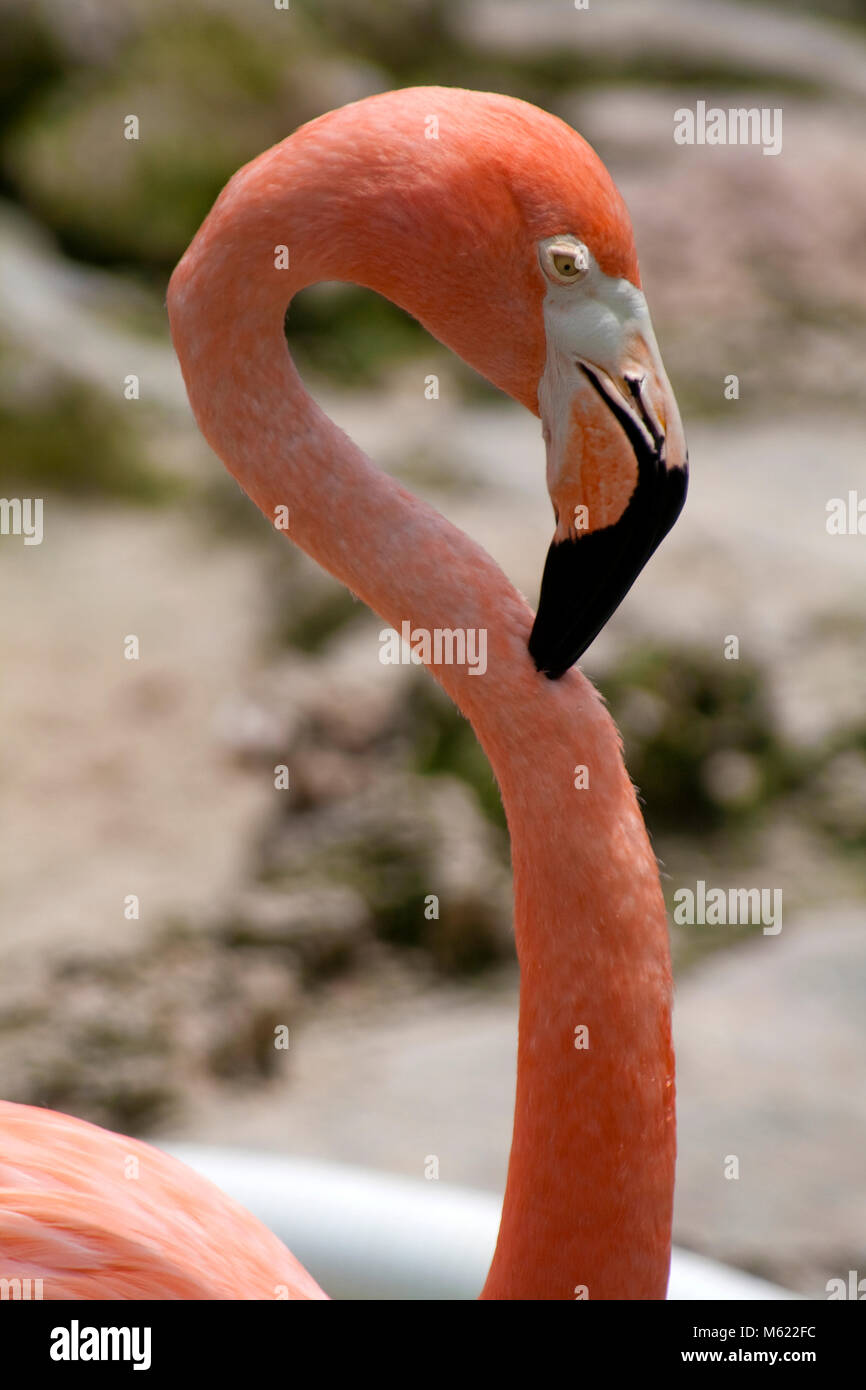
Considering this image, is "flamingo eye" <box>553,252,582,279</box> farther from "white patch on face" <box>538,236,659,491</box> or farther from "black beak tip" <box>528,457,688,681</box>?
"black beak tip" <box>528,457,688,681</box>

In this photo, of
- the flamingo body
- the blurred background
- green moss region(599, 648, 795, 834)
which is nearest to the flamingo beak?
the flamingo body

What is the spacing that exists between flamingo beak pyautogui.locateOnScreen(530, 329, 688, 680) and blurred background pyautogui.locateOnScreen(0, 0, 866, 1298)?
158cm

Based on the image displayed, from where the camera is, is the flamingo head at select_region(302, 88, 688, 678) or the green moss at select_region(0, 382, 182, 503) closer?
the flamingo head at select_region(302, 88, 688, 678)

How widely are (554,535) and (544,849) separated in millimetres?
298

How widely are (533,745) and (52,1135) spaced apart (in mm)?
704

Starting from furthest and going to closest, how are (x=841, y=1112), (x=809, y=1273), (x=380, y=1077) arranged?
(x=380, y=1077) → (x=841, y=1112) → (x=809, y=1273)

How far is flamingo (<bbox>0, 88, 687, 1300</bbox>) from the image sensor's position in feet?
4.32

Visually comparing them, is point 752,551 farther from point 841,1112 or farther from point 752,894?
point 841,1112

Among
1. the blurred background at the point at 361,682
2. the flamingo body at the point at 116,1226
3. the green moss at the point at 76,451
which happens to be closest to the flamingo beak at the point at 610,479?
the flamingo body at the point at 116,1226

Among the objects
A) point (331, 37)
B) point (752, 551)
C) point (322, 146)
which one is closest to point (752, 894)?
point (752, 551)

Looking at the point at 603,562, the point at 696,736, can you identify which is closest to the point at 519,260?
the point at 603,562

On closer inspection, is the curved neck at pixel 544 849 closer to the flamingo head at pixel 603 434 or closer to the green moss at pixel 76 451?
the flamingo head at pixel 603 434

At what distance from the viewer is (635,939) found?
1409mm

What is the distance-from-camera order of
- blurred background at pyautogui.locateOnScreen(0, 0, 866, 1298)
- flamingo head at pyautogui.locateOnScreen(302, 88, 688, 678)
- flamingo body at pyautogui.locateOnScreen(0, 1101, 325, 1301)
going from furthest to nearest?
blurred background at pyautogui.locateOnScreen(0, 0, 866, 1298) → flamingo body at pyautogui.locateOnScreen(0, 1101, 325, 1301) → flamingo head at pyautogui.locateOnScreen(302, 88, 688, 678)
